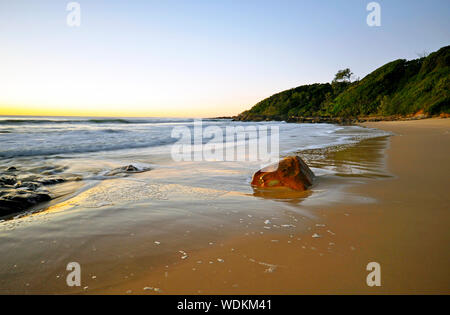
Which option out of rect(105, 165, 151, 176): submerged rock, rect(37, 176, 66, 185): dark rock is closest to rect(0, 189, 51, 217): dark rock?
rect(37, 176, 66, 185): dark rock

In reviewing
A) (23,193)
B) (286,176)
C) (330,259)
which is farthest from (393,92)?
(23,193)

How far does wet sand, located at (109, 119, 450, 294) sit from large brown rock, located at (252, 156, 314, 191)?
98cm


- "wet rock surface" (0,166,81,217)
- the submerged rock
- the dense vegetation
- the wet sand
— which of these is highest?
the dense vegetation

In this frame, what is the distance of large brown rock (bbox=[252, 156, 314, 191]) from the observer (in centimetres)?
369

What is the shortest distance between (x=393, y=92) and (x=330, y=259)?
210 ft

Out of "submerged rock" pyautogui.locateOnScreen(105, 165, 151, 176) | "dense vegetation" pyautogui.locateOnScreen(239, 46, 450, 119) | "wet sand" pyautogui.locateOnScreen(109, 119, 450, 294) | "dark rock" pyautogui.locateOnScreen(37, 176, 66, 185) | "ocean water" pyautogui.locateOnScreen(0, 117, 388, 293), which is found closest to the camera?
"wet sand" pyautogui.locateOnScreen(109, 119, 450, 294)

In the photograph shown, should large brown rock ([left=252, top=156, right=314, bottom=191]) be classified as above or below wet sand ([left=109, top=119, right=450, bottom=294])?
above

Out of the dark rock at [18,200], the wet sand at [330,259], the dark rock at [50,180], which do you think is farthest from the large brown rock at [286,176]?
the dark rock at [50,180]

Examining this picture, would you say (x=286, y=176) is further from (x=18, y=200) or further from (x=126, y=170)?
(x=18, y=200)

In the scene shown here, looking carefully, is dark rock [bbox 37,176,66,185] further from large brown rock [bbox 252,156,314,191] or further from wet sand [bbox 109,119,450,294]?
wet sand [bbox 109,119,450,294]

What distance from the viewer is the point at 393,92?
52.5 meters

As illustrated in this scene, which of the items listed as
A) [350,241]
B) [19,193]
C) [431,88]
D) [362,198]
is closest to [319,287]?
[350,241]
